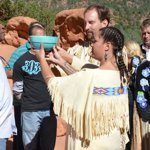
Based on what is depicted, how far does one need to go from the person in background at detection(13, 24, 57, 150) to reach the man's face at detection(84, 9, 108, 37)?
1118mm

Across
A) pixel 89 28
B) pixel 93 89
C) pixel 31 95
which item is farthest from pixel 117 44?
pixel 31 95

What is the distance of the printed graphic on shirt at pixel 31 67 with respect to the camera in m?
4.28

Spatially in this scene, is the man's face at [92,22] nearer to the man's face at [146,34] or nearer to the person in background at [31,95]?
the person in background at [31,95]

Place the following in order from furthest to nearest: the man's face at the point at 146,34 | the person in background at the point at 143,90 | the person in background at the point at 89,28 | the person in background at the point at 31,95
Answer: the man's face at the point at 146,34
the person in background at the point at 31,95
the person in background at the point at 143,90
the person in background at the point at 89,28

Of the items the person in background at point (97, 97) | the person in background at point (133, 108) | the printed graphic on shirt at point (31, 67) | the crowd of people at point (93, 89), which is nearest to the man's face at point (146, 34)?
the person in background at point (133, 108)

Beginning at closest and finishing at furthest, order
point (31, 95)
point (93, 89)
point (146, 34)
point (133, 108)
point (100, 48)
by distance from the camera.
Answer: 1. point (93, 89)
2. point (100, 48)
3. point (133, 108)
4. point (31, 95)
5. point (146, 34)

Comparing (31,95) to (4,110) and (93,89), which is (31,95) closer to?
(4,110)

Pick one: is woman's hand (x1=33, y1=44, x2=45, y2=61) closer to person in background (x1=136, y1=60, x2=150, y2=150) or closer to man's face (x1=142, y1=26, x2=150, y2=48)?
person in background (x1=136, y1=60, x2=150, y2=150)

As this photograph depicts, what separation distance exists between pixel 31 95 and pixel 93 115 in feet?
6.00

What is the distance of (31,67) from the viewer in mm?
4281

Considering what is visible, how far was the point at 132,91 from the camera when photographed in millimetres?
4211

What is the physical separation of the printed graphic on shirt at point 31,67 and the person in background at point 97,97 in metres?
1.51

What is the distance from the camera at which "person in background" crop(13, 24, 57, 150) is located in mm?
4297

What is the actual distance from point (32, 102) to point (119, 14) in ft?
94.1
